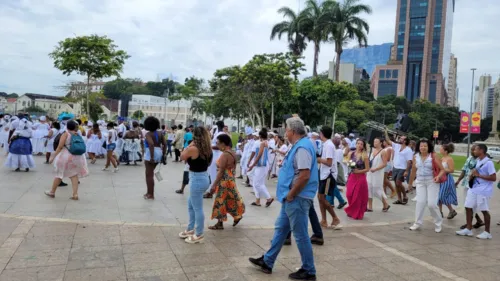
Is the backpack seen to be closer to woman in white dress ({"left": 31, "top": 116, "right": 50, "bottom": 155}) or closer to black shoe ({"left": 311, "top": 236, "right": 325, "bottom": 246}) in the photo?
black shoe ({"left": 311, "top": 236, "right": 325, "bottom": 246})

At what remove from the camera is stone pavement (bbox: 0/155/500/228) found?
6961 mm

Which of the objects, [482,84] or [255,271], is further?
[482,84]

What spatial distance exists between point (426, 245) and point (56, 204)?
6.34 m

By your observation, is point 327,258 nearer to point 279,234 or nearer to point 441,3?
point 279,234

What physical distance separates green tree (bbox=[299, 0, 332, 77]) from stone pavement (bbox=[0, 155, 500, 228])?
1071 inches

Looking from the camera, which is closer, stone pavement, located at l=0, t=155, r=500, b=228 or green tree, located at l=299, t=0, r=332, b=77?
stone pavement, located at l=0, t=155, r=500, b=228

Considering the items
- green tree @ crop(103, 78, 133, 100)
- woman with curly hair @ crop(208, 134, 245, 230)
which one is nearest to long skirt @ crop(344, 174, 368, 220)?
woman with curly hair @ crop(208, 134, 245, 230)

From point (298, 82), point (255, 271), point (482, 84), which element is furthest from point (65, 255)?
point (482, 84)

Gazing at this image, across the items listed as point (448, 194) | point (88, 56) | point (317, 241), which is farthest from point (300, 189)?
point (88, 56)

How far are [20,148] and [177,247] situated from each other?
811cm

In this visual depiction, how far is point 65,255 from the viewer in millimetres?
A: 4914

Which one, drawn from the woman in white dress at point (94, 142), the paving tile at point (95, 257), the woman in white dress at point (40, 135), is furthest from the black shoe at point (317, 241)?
the woman in white dress at point (40, 135)

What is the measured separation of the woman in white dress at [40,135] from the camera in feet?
53.6

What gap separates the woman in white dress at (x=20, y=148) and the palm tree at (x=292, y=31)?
30.1 metres
